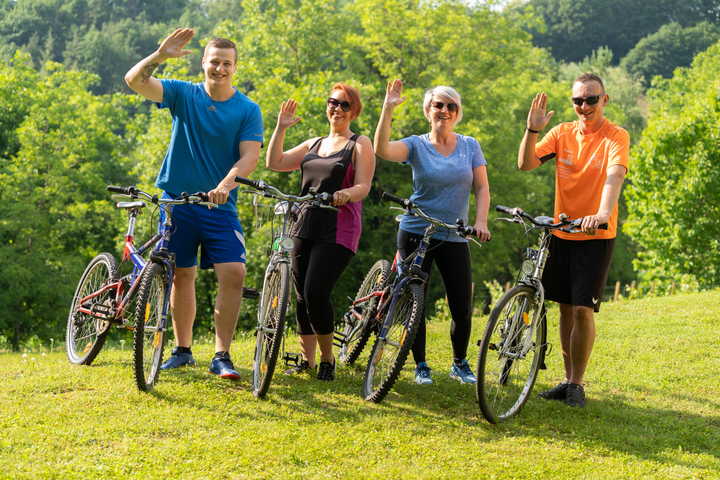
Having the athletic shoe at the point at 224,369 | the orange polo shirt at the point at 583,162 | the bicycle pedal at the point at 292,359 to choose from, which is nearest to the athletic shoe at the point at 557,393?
the orange polo shirt at the point at 583,162

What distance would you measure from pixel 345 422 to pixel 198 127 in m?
2.32

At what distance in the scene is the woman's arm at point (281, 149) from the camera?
4.74m

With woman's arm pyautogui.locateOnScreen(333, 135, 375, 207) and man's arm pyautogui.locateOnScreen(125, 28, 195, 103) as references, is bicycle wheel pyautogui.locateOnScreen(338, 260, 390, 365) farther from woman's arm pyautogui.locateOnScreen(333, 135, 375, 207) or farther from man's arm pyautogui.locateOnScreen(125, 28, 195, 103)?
man's arm pyautogui.locateOnScreen(125, 28, 195, 103)

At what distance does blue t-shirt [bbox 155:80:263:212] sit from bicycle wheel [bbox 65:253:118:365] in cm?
95

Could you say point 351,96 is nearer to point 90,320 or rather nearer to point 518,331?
point 518,331

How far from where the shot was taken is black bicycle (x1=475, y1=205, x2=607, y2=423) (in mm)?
4086

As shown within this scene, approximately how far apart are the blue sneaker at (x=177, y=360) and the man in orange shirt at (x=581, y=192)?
9.01 feet

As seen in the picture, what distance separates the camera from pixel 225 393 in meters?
4.34

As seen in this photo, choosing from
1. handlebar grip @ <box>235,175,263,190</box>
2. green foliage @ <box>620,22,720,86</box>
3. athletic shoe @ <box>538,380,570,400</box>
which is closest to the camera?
handlebar grip @ <box>235,175,263,190</box>

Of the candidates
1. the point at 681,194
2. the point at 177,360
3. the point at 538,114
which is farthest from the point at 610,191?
the point at 681,194

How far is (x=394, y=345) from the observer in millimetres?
4379

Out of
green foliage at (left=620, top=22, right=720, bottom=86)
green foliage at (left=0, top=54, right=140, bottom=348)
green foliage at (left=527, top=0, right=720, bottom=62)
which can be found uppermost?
green foliage at (left=527, top=0, right=720, bottom=62)

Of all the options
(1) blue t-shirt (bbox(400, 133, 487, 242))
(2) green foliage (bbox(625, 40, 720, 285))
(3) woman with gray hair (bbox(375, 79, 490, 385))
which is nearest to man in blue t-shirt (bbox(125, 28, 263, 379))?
(3) woman with gray hair (bbox(375, 79, 490, 385))

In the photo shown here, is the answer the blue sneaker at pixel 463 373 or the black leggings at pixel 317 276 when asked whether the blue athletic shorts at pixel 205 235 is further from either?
the blue sneaker at pixel 463 373
